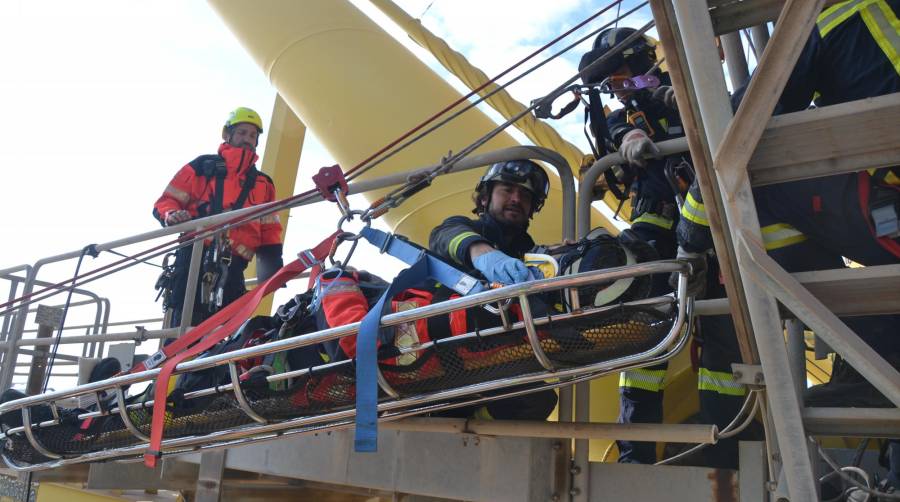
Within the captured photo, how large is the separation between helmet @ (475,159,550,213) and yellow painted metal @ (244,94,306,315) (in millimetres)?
4829

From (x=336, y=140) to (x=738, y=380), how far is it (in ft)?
15.0

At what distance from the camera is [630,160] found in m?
2.30

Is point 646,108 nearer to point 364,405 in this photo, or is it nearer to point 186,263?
point 364,405

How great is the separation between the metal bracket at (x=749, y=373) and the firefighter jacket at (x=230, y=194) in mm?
3089

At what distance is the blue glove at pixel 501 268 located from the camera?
2127 millimetres

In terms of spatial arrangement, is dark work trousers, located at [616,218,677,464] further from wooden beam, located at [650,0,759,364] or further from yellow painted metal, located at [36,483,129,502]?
yellow painted metal, located at [36,483,129,502]

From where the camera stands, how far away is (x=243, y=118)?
193 inches

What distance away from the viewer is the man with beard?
232cm

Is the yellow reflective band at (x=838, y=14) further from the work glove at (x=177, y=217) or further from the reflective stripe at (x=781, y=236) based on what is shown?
the work glove at (x=177, y=217)

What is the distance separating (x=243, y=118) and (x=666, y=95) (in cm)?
292

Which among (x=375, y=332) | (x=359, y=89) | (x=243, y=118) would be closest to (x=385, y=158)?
(x=375, y=332)

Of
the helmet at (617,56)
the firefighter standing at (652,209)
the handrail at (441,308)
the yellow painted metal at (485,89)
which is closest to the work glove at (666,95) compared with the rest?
the firefighter standing at (652,209)

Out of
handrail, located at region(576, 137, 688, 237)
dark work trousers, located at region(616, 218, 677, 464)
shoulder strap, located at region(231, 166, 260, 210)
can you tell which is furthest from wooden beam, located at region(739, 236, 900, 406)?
shoulder strap, located at region(231, 166, 260, 210)

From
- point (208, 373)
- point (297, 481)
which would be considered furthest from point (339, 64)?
point (208, 373)
